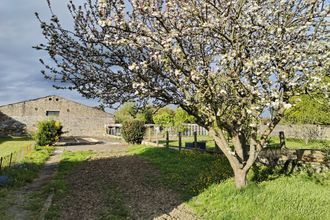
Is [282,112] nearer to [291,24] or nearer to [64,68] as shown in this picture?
[291,24]

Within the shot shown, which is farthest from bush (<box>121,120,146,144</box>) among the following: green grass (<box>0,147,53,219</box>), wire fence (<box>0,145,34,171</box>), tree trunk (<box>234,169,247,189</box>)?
tree trunk (<box>234,169,247,189</box>)

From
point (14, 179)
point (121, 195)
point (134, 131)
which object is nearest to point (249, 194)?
point (121, 195)

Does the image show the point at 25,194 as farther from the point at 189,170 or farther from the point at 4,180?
the point at 189,170

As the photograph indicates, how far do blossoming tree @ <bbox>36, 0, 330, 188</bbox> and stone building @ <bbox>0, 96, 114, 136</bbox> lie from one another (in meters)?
40.0

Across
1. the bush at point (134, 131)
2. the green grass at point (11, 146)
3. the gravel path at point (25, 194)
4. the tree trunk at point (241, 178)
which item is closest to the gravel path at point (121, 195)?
the gravel path at point (25, 194)

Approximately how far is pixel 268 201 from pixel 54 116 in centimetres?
4581

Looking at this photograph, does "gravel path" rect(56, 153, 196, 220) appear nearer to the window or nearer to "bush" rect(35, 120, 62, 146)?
"bush" rect(35, 120, 62, 146)

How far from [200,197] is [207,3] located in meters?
5.42

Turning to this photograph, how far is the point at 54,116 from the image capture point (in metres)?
50.7

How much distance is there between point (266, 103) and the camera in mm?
7988

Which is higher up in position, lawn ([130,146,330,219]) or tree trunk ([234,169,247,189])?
tree trunk ([234,169,247,189])

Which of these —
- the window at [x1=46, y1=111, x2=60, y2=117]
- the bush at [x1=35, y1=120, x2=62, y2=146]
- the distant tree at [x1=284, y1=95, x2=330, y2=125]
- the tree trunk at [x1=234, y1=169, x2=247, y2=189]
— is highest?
the window at [x1=46, y1=111, x2=60, y2=117]

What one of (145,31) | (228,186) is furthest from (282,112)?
(145,31)

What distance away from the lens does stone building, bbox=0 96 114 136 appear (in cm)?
4834
